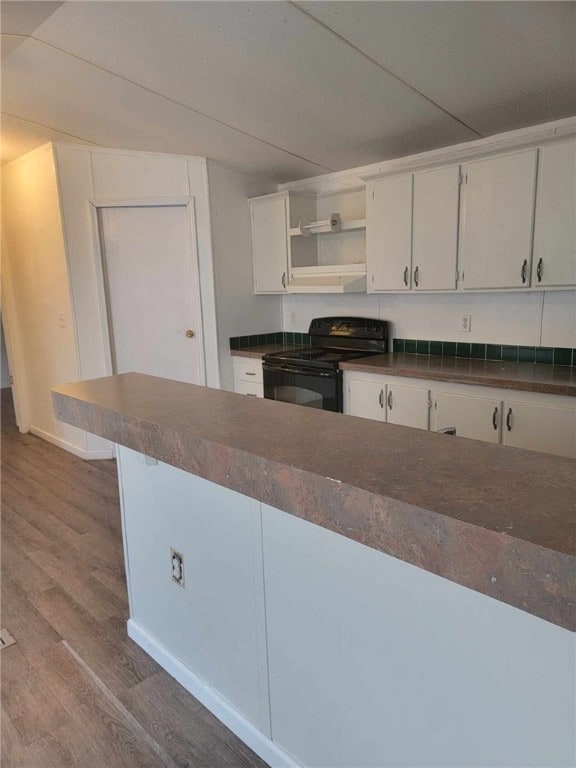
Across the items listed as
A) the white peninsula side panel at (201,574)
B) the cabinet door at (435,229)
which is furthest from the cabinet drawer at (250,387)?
the white peninsula side panel at (201,574)

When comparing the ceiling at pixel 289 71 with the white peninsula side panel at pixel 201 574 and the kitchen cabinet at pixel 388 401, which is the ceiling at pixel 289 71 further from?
the white peninsula side panel at pixel 201 574

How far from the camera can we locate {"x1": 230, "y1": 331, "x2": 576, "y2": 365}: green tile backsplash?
2883mm

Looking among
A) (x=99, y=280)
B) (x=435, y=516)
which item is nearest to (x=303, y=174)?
(x=99, y=280)

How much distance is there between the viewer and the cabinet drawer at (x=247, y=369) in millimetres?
3824

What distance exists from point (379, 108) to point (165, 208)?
1.90 metres

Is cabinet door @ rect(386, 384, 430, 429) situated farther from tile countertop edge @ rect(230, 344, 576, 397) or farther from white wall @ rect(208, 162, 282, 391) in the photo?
white wall @ rect(208, 162, 282, 391)

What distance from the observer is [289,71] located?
2.17 meters

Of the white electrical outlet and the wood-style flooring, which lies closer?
the wood-style flooring

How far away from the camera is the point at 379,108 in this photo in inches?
98.7

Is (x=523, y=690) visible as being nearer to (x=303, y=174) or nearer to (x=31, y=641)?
(x=31, y=641)

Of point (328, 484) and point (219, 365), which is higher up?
point (328, 484)

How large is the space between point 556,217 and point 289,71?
1506mm

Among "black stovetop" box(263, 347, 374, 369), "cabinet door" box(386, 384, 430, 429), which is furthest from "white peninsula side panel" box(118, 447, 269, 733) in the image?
"black stovetop" box(263, 347, 374, 369)

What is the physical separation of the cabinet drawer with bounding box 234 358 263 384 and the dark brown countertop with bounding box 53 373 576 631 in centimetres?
239
